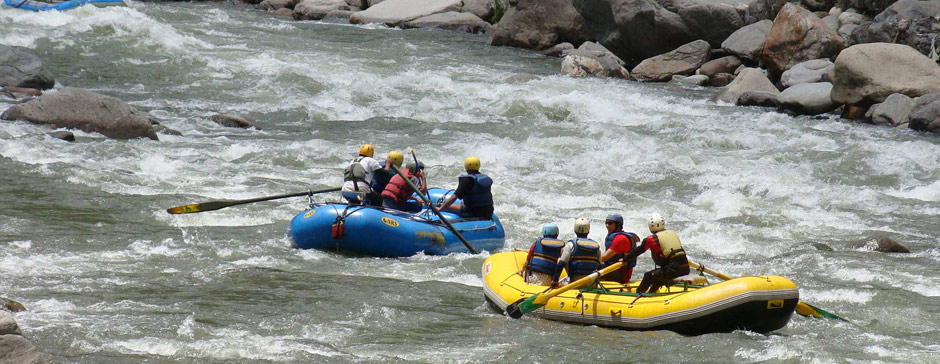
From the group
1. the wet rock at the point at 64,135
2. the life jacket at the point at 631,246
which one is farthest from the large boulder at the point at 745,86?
the life jacket at the point at 631,246

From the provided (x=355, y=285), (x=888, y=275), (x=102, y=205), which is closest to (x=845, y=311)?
(x=888, y=275)

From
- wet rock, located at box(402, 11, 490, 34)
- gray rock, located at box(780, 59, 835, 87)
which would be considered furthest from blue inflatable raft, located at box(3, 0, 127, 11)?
gray rock, located at box(780, 59, 835, 87)

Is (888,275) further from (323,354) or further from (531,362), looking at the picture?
(323,354)

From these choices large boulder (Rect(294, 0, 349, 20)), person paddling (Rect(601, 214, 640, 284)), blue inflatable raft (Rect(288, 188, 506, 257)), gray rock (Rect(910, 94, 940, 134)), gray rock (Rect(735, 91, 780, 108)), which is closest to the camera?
person paddling (Rect(601, 214, 640, 284))

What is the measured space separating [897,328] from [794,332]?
0.90m

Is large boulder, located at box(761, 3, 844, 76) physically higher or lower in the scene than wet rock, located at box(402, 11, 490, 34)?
higher

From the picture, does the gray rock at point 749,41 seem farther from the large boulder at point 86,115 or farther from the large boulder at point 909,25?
the large boulder at point 86,115

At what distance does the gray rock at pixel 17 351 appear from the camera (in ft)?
17.3

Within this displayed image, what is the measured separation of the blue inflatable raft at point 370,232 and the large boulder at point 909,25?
11.8 metres

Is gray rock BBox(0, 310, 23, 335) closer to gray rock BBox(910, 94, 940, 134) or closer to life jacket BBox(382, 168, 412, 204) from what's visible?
life jacket BBox(382, 168, 412, 204)

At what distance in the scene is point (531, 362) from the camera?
696 cm

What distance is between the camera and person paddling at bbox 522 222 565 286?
28.0ft

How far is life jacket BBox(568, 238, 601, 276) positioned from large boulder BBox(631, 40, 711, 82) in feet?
43.4

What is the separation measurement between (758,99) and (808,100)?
94 centimetres
